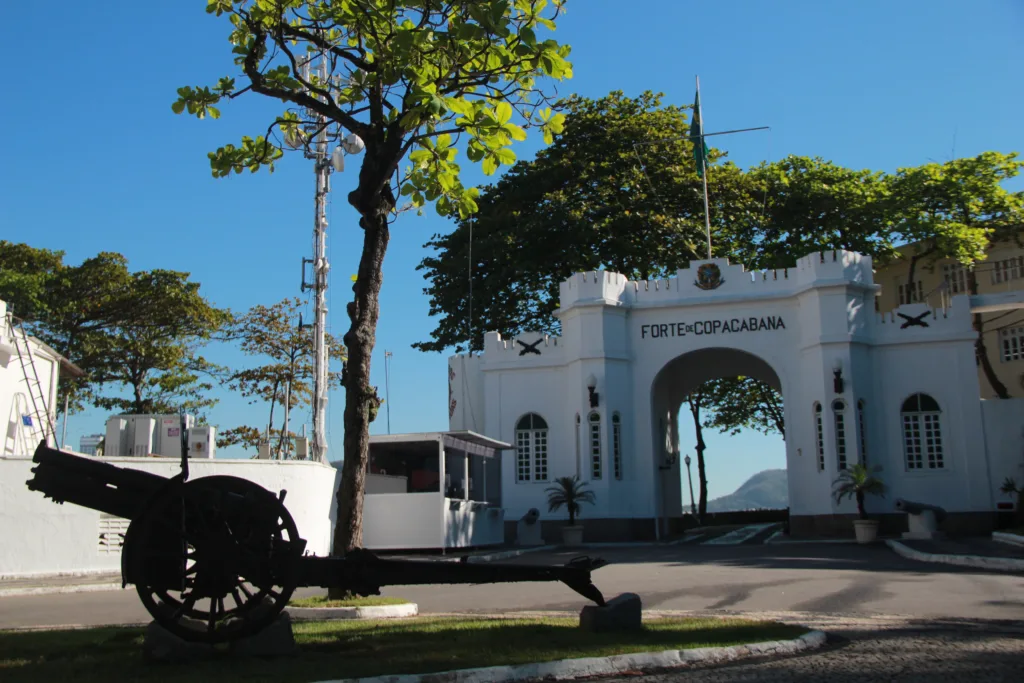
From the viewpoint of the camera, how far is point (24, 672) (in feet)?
21.8

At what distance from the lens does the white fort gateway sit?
27656 mm

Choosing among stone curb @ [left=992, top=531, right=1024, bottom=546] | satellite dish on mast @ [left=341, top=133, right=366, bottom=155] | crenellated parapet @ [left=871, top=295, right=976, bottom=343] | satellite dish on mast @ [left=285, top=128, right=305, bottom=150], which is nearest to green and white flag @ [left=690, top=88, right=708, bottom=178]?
crenellated parapet @ [left=871, top=295, right=976, bottom=343]

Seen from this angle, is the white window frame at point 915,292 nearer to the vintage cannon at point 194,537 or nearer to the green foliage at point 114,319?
the green foliage at point 114,319

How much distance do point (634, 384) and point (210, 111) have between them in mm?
20010

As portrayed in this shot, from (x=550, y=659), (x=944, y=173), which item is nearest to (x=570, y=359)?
(x=944, y=173)

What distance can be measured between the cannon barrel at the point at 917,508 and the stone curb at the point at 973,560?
16.3 ft

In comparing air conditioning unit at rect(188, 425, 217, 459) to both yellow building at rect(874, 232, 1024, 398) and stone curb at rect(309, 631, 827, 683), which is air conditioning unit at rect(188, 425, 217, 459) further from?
yellow building at rect(874, 232, 1024, 398)

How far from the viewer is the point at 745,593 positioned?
13.6 meters

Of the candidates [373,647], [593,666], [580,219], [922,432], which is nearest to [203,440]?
[580,219]

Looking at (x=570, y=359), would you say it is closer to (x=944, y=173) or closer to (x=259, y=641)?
(x=944, y=173)

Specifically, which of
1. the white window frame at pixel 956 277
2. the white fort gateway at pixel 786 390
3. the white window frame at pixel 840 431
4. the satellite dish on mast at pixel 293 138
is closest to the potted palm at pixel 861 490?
the white window frame at pixel 840 431

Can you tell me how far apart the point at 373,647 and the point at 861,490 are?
67.2 ft

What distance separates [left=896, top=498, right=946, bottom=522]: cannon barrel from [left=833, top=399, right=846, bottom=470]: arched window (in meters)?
2.16

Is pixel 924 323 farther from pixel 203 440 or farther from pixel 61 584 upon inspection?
pixel 61 584
